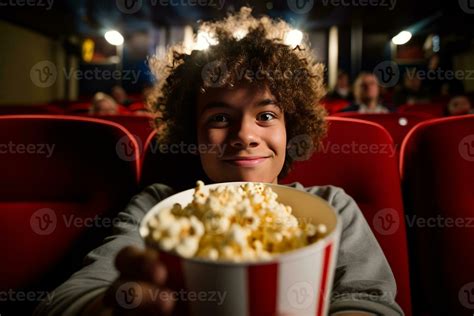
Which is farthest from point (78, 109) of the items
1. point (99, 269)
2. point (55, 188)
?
point (99, 269)

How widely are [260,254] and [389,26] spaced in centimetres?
1066

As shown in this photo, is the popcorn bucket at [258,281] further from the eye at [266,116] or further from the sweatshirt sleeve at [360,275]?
the eye at [266,116]

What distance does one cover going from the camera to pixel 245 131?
2.50 ft

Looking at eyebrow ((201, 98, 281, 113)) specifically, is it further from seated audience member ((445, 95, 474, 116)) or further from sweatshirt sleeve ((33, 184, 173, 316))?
seated audience member ((445, 95, 474, 116))

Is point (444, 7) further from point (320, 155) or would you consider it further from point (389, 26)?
point (320, 155)

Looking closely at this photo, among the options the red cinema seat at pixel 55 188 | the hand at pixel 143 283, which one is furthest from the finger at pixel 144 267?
the red cinema seat at pixel 55 188

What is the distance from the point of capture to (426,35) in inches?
355

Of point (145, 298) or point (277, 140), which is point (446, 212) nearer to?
point (277, 140)

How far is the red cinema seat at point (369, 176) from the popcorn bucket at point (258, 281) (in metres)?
0.57

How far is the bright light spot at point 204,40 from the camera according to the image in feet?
3.20

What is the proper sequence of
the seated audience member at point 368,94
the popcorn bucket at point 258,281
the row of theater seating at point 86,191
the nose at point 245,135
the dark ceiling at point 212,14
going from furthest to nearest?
the dark ceiling at point 212,14 → the seated audience member at point 368,94 → the row of theater seating at point 86,191 → the nose at point 245,135 → the popcorn bucket at point 258,281

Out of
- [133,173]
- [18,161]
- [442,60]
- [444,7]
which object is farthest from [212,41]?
[442,60]

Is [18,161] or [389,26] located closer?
[18,161]

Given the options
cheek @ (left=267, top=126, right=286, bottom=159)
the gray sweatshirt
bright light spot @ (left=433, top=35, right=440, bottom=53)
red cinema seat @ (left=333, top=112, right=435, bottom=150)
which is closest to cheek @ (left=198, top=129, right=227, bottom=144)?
cheek @ (left=267, top=126, right=286, bottom=159)
